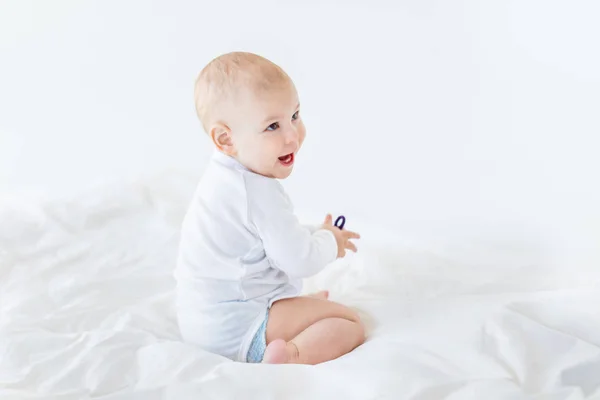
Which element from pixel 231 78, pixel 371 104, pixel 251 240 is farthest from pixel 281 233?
pixel 371 104

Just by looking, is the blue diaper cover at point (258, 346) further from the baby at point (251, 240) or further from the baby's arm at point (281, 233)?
the baby's arm at point (281, 233)

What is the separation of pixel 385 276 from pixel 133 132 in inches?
42.9

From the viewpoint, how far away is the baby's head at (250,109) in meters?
1.47

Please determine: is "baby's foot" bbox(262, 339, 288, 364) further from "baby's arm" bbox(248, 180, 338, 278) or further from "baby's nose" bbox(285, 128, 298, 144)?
"baby's nose" bbox(285, 128, 298, 144)

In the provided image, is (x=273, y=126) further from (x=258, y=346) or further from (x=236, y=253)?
(x=258, y=346)

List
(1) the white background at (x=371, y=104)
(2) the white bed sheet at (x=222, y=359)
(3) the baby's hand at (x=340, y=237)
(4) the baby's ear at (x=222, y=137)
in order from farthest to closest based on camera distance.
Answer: (1) the white background at (x=371, y=104)
(3) the baby's hand at (x=340, y=237)
(4) the baby's ear at (x=222, y=137)
(2) the white bed sheet at (x=222, y=359)

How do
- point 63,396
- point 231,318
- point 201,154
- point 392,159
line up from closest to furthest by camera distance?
point 63,396 → point 231,318 → point 392,159 → point 201,154

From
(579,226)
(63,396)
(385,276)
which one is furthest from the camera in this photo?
(579,226)

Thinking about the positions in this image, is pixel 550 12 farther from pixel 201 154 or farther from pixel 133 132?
pixel 133 132

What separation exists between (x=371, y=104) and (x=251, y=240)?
1.07 meters

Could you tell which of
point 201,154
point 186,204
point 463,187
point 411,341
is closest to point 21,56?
point 201,154

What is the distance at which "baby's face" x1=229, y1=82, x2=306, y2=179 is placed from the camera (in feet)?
4.84

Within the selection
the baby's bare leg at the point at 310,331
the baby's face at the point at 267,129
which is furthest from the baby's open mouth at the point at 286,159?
the baby's bare leg at the point at 310,331

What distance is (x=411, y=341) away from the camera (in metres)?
1.48
